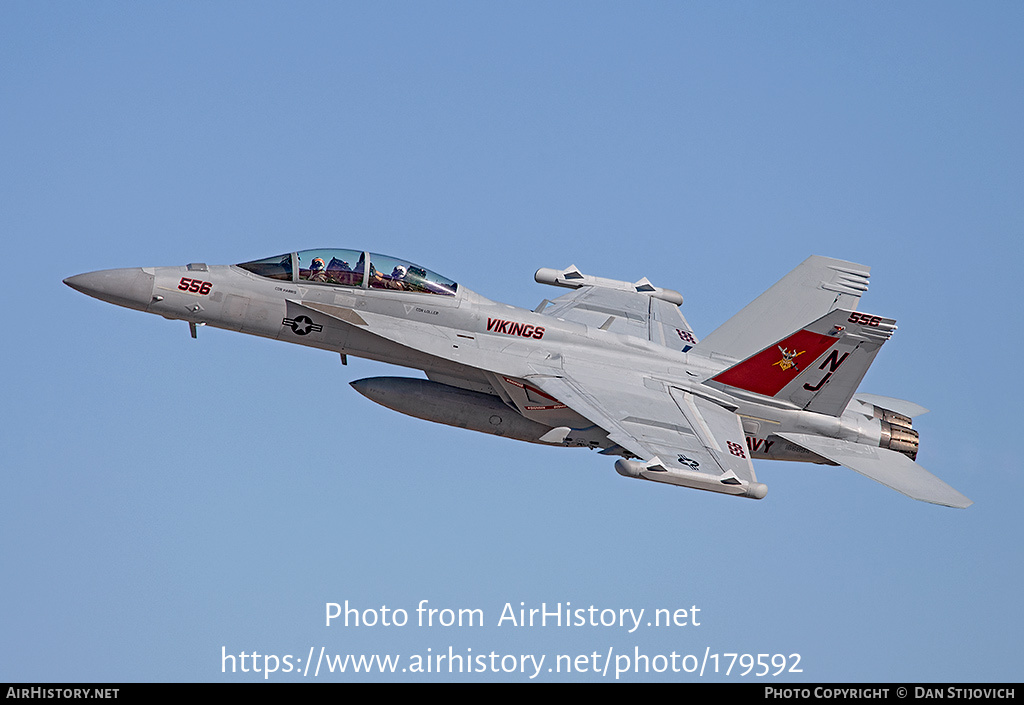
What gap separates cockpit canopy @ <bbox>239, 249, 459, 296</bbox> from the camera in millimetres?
22094

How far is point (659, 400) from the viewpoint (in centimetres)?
2195

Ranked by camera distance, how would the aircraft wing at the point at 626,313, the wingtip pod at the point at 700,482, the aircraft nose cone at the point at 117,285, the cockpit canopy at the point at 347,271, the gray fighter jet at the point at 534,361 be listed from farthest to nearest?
the aircraft wing at the point at 626,313, the cockpit canopy at the point at 347,271, the gray fighter jet at the point at 534,361, the aircraft nose cone at the point at 117,285, the wingtip pod at the point at 700,482

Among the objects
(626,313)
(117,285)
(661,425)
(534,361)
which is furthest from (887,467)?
(117,285)

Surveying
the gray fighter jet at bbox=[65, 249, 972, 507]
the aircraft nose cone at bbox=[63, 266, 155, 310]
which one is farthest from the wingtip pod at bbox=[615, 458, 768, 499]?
the aircraft nose cone at bbox=[63, 266, 155, 310]

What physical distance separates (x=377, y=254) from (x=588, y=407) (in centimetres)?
452

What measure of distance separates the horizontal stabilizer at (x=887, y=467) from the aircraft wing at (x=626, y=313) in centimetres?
334

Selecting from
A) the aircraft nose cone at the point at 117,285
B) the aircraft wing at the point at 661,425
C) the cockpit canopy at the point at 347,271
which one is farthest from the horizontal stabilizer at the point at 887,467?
the aircraft nose cone at the point at 117,285

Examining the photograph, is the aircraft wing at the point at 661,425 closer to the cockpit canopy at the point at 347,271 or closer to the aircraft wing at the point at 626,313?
the aircraft wing at the point at 626,313

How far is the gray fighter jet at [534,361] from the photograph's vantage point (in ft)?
71.4

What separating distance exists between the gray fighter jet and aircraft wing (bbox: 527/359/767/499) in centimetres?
4

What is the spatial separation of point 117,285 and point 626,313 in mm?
9728

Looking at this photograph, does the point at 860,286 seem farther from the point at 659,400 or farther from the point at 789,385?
the point at 659,400
